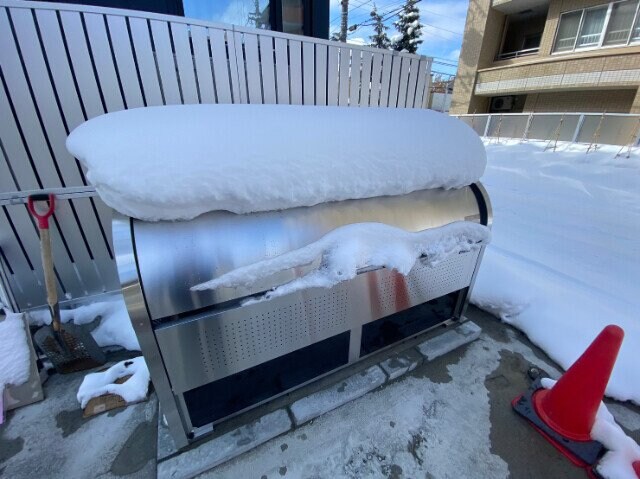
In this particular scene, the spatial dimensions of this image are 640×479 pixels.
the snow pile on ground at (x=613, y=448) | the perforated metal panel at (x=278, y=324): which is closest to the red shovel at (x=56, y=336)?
the perforated metal panel at (x=278, y=324)

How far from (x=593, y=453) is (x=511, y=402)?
37 centimetres

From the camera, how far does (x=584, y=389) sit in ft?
4.69

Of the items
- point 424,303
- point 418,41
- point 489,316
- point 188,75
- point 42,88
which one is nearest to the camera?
point 42,88

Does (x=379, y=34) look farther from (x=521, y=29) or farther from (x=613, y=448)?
(x=613, y=448)

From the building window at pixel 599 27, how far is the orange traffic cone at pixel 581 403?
12.3m

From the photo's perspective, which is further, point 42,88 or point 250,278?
point 42,88

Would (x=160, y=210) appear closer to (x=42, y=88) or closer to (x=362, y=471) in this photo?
(x=362, y=471)

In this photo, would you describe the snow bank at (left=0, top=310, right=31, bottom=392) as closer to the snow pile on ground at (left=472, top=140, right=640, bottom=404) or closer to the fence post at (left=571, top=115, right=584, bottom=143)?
the snow pile on ground at (left=472, top=140, right=640, bottom=404)

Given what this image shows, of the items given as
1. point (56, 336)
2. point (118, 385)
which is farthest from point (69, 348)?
point (118, 385)

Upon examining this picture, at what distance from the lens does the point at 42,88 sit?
1826 mm

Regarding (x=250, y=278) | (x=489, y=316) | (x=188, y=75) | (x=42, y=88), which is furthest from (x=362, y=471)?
(x=42, y=88)

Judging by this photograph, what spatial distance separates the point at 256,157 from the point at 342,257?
0.59 metres

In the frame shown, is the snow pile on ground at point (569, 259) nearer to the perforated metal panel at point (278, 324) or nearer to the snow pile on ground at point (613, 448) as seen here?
the snow pile on ground at point (613, 448)

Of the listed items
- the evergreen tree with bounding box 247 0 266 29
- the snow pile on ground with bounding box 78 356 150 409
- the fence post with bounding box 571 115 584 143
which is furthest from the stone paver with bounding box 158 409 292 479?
the fence post with bounding box 571 115 584 143
